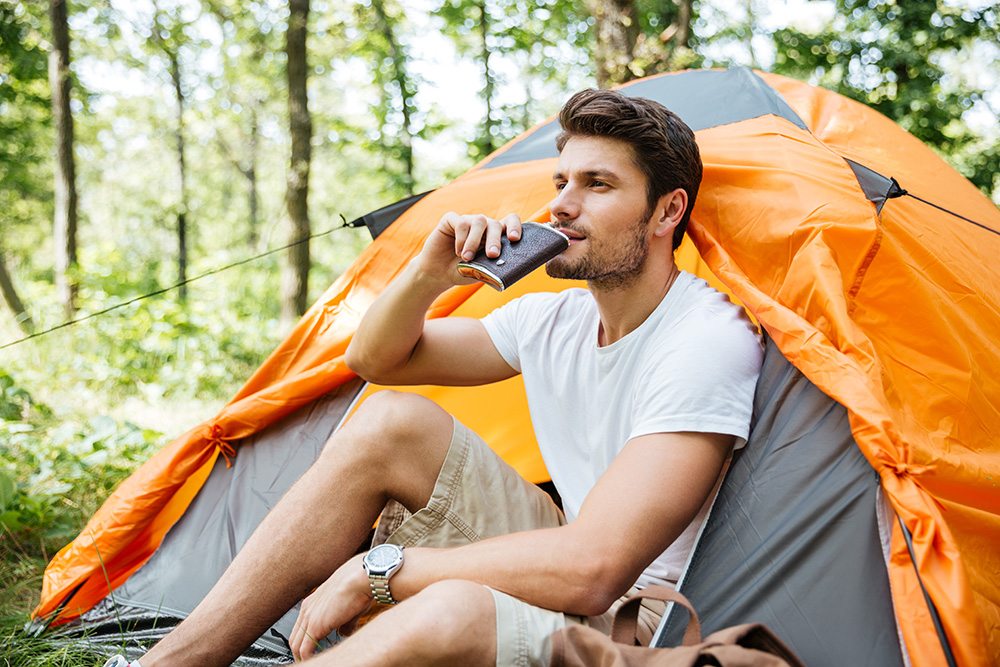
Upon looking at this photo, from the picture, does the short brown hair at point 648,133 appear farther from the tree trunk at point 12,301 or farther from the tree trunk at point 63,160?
the tree trunk at point 12,301

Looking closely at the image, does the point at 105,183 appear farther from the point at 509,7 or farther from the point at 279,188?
the point at 509,7

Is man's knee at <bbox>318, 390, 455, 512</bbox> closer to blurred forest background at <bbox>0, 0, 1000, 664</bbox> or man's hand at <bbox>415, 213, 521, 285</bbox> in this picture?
man's hand at <bbox>415, 213, 521, 285</bbox>

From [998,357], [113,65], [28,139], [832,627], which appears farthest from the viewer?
[113,65]

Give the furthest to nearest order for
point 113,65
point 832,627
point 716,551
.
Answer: point 113,65 → point 716,551 → point 832,627

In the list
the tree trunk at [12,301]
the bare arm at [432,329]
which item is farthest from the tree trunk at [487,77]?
the bare arm at [432,329]

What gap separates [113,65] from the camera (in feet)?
38.1

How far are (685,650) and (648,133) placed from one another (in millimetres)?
1079

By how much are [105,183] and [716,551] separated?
19.9 m

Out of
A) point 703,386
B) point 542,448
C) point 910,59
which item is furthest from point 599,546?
point 910,59

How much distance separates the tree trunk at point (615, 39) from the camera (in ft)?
14.0

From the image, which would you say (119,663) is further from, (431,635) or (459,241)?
(459,241)

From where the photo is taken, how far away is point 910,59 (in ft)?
22.3

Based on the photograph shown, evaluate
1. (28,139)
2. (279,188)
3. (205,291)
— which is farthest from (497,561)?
(279,188)

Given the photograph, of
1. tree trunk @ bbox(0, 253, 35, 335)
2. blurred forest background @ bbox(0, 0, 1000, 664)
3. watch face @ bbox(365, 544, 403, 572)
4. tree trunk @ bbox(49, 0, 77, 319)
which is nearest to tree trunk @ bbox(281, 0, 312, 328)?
blurred forest background @ bbox(0, 0, 1000, 664)
